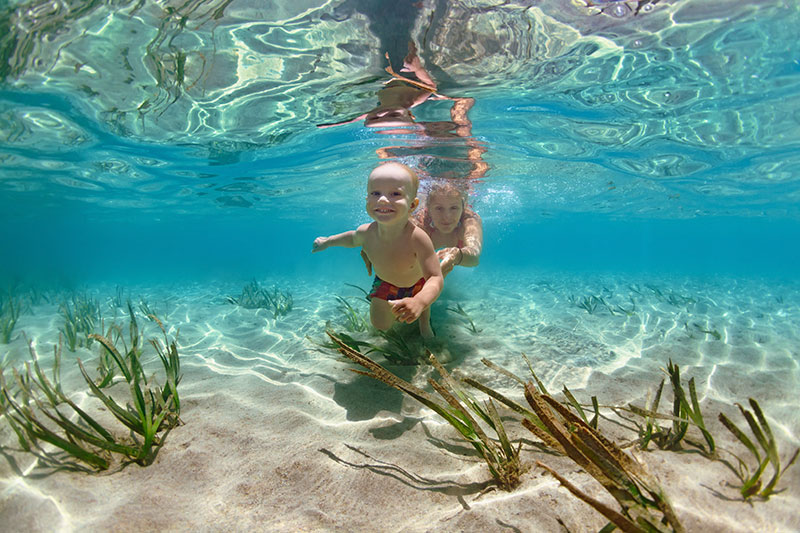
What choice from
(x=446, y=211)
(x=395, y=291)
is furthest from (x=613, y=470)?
(x=446, y=211)

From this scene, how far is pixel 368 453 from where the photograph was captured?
8.48 feet

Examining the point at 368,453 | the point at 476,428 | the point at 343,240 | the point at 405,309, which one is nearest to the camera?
the point at 476,428

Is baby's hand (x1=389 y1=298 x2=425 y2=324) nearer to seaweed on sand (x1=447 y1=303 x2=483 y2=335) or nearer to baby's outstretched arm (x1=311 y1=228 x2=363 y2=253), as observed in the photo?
baby's outstretched arm (x1=311 y1=228 x2=363 y2=253)

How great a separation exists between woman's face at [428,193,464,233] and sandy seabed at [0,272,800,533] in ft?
8.81

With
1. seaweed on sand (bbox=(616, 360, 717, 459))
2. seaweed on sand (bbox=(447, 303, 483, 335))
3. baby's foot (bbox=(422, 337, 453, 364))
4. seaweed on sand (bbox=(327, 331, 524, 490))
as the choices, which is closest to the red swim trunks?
baby's foot (bbox=(422, 337, 453, 364))

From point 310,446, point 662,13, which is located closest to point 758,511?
point 310,446

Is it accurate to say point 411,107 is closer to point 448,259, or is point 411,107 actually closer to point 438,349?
point 448,259

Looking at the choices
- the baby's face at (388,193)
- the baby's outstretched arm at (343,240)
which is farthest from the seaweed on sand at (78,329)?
the baby's face at (388,193)

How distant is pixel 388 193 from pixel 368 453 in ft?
8.39

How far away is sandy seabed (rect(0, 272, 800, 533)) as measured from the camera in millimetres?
1919

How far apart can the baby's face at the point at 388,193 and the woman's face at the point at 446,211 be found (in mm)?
3936

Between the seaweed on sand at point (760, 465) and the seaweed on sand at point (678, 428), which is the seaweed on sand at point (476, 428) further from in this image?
the seaweed on sand at point (760, 465)

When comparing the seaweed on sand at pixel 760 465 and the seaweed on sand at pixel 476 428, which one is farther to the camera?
the seaweed on sand at pixel 476 428

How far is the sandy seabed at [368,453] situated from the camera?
192cm
